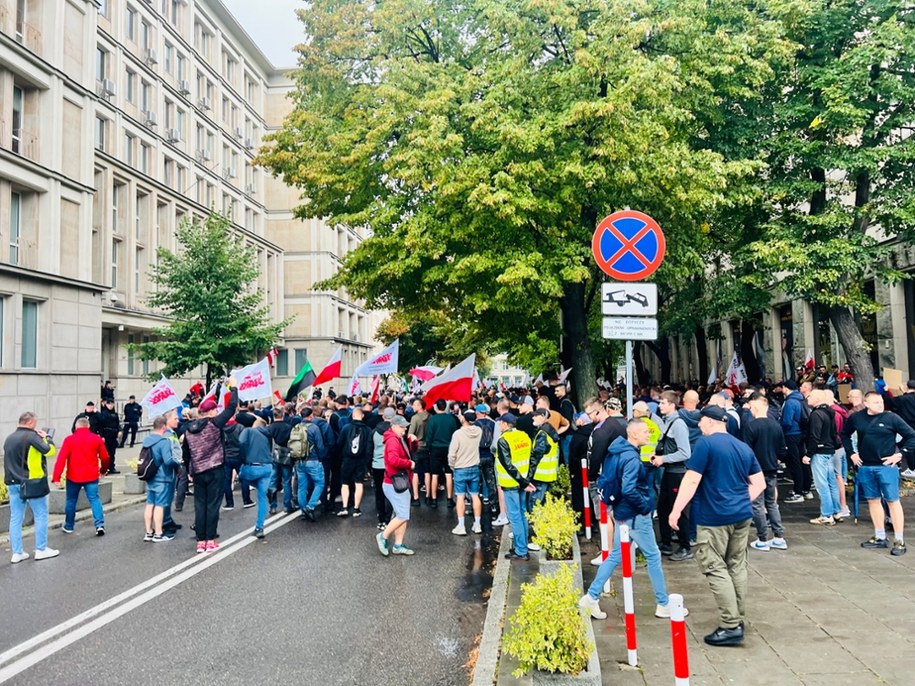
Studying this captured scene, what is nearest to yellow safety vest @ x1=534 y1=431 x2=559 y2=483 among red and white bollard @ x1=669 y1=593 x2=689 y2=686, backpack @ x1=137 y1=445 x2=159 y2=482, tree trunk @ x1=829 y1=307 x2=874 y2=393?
backpack @ x1=137 y1=445 x2=159 y2=482

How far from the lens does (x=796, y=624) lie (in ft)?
20.8

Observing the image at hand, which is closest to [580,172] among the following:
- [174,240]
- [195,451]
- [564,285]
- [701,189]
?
[701,189]

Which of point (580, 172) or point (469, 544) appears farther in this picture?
point (580, 172)

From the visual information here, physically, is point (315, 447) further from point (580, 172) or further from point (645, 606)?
point (580, 172)

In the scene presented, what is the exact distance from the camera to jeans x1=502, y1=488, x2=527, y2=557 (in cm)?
887

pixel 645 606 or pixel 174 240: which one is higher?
pixel 174 240

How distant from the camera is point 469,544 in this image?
33.0 ft

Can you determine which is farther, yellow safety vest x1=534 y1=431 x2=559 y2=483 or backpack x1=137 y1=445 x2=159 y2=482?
backpack x1=137 y1=445 x2=159 y2=482

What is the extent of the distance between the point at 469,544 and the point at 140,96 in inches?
1433

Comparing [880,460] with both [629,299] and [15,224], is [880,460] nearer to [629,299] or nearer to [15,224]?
[629,299]

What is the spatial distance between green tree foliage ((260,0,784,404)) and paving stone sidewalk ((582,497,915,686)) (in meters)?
7.64

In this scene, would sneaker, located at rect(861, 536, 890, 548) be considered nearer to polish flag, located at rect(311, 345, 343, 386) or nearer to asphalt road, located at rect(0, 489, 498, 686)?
asphalt road, located at rect(0, 489, 498, 686)

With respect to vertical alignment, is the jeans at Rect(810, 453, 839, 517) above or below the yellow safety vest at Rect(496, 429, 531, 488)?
below

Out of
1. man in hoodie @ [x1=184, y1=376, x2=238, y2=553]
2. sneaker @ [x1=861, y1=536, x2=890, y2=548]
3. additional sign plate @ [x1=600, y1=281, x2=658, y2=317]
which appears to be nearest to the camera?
additional sign plate @ [x1=600, y1=281, x2=658, y2=317]
